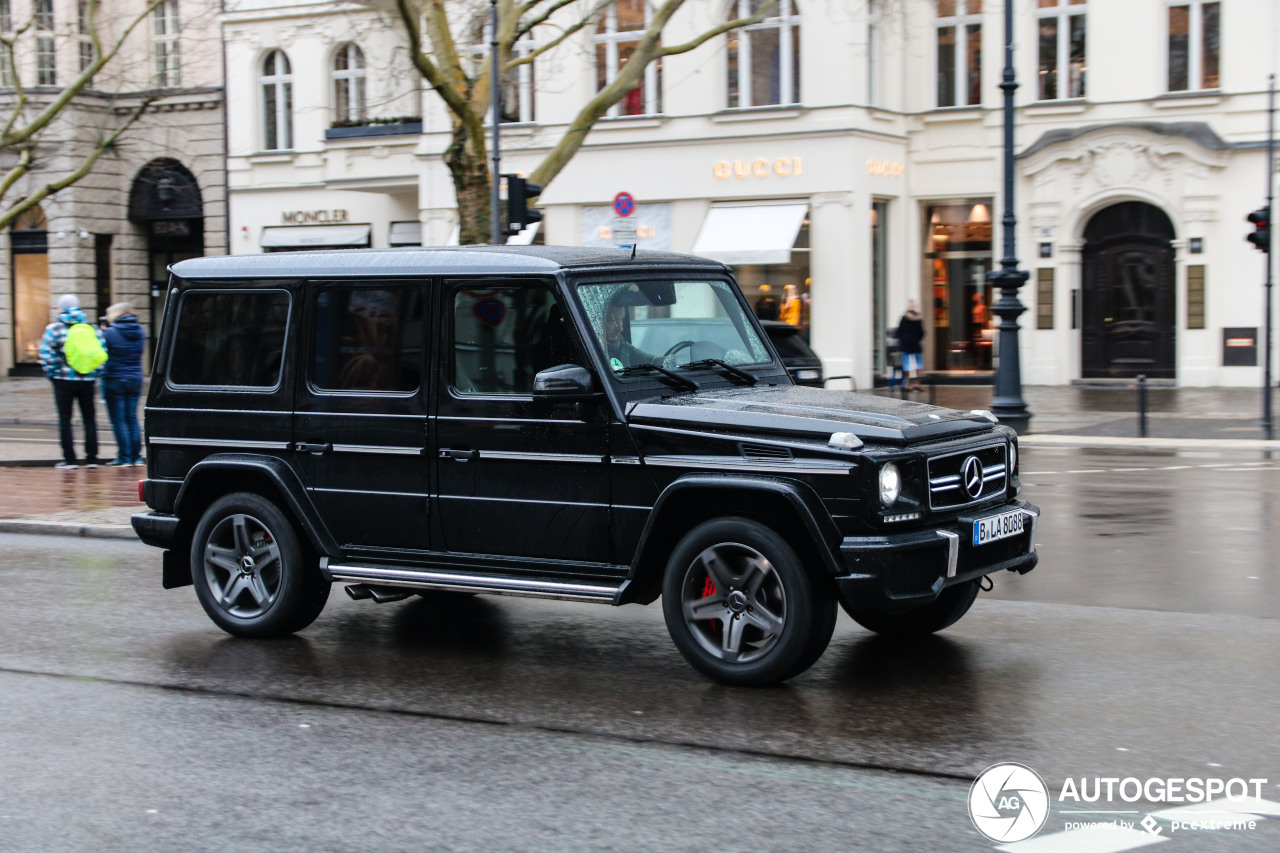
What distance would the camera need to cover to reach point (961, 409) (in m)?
21.6

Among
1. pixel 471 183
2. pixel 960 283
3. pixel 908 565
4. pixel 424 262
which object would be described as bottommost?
pixel 908 565

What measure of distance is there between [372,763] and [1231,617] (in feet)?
15.7

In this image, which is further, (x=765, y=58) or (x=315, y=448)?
(x=765, y=58)

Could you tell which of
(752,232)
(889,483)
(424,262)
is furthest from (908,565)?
(752,232)

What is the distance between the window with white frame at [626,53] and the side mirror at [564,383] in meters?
24.4

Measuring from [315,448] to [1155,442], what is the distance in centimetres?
1362

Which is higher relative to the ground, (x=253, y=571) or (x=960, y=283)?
(x=960, y=283)

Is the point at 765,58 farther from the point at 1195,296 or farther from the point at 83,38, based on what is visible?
the point at 83,38

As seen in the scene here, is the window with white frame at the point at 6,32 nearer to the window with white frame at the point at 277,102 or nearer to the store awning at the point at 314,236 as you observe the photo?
the window with white frame at the point at 277,102

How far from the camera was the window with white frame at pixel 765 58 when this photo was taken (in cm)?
2909

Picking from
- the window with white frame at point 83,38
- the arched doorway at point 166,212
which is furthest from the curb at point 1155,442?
the window with white frame at point 83,38

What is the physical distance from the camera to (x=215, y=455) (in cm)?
778

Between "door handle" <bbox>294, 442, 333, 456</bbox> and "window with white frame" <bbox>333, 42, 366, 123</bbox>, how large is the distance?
27898 millimetres

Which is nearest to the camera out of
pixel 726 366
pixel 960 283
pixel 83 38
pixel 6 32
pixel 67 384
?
pixel 726 366
